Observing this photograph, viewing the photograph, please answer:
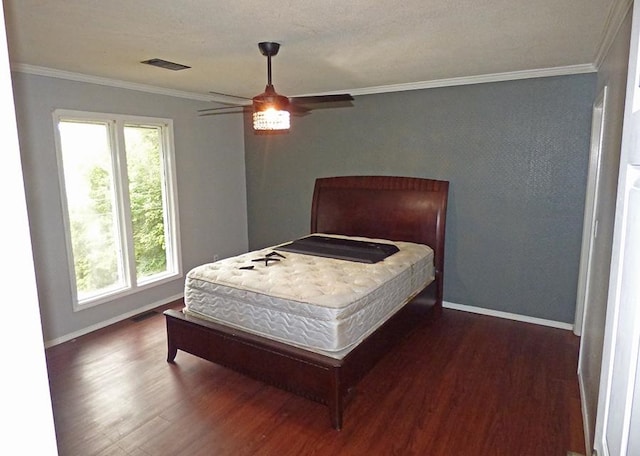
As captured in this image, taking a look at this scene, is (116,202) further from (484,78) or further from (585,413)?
(585,413)

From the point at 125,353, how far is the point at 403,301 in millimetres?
2458

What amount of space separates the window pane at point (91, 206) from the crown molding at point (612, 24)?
4.14 metres

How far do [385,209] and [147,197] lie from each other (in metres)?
2.65

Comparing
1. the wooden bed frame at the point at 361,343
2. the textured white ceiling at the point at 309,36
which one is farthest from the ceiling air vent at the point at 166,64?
the wooden bed frame at the point at 361,343

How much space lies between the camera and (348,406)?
2730mm

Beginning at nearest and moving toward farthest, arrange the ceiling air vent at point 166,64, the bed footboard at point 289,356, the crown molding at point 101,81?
the bed footboard at point 289,356
the ceiling air vent at point 166,64
the crown molding at point 101,81

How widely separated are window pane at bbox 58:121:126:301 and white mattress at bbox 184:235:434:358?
4.80 ft

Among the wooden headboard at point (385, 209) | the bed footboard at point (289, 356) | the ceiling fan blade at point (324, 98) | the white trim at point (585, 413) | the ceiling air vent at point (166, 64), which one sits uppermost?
the ceiling air vent at point (166, 64)

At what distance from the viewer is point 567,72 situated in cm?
353

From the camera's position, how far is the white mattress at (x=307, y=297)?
2602mm

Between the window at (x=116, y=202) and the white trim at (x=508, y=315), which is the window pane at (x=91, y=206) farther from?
the white trim at (x=508, y=315)

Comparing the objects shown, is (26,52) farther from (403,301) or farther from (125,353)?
(403,301)

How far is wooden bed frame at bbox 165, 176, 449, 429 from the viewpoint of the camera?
2.56 meters

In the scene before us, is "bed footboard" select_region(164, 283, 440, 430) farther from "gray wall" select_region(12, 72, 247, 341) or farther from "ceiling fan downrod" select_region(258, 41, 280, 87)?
"ceiling fan downrod" select_region(258, 41, 280, 87)
